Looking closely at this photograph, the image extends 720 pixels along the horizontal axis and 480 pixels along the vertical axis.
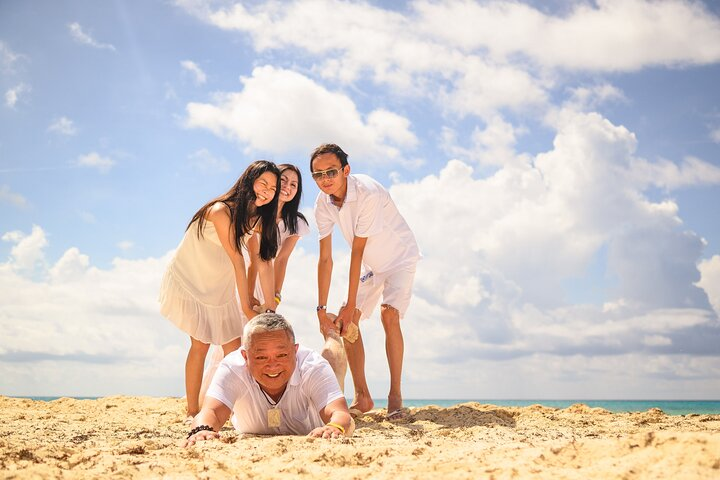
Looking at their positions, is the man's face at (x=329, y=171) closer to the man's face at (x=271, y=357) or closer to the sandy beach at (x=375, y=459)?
the man's face at (x=271, y=357)

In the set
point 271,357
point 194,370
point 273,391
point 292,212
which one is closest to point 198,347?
point 194,370

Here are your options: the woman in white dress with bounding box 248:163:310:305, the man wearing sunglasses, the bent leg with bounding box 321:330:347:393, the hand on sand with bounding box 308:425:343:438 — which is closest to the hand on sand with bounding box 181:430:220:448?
the hand on sand with bounding box 308:425:343:438

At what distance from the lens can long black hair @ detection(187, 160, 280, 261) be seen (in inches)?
228

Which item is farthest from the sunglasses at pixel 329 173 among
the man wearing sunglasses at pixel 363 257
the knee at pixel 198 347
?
the knee at pixel 198 347

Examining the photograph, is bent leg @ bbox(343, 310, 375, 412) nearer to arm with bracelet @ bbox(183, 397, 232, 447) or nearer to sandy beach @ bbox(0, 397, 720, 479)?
sandy beach @ bbox(0, 397, 720, 479)

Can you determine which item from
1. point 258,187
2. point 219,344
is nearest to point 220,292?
point 219,344

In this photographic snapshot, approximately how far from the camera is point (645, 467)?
2.52 meters

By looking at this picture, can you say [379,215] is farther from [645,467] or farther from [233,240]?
[645,467]

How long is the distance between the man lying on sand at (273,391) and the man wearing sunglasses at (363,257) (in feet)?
7.11

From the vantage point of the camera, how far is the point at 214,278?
623cm

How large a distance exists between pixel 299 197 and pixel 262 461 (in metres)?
3.82

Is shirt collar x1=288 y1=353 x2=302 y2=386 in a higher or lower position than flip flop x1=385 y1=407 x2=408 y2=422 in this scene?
higher

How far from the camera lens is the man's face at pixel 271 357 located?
3988mm

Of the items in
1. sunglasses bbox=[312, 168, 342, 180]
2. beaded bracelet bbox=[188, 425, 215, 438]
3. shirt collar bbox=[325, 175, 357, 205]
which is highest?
sunglasses bbox=[312, 168, 342, 180]
